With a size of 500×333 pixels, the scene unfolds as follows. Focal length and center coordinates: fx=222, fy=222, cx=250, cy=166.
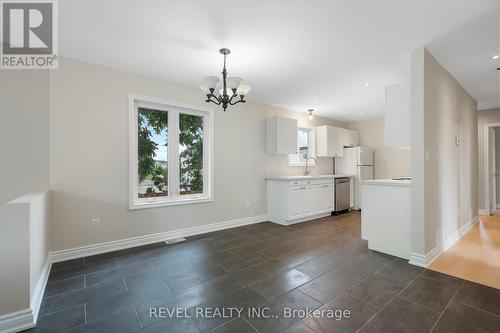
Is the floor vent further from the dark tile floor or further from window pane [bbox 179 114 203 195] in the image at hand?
window pane [bbox 179 114 203 195]

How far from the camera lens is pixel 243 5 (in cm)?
194

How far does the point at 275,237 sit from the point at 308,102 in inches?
116

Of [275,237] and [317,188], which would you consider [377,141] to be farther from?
[275,237]

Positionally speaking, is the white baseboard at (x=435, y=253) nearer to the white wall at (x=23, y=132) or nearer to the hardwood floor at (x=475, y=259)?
the hardwood floor at (x=475, y=259)

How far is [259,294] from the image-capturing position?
2014 mm

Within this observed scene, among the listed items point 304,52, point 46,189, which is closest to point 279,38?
point 304,52

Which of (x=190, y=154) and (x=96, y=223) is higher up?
(x=190, y=154)

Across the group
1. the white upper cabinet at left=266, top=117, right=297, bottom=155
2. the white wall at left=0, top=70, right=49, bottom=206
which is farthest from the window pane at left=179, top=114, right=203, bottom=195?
the white wall at left=0, top=70, right=49, bottom=206

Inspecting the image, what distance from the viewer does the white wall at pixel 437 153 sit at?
2551 mm

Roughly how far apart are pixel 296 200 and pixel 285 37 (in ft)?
9.83

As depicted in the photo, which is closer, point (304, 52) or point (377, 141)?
point (304, 52)

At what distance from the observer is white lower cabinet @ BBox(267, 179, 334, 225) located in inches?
174

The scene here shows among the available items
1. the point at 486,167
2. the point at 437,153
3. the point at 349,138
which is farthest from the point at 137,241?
the point at 486,167

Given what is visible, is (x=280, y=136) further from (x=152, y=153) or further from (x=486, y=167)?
(x=486, y=167)
